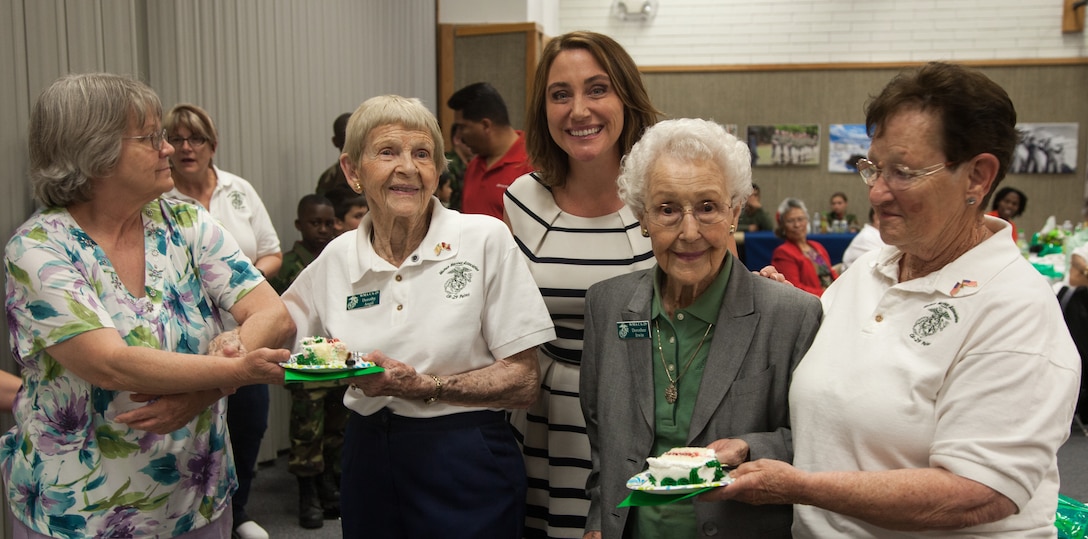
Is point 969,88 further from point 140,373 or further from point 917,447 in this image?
point 140,373

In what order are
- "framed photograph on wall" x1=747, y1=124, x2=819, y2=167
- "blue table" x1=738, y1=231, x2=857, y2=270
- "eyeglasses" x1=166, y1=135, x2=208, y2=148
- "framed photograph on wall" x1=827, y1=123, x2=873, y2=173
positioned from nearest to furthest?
"eyeglasses" x1=166, y1=135, x2=208, y2=148
"blue table" x1=738, y1=231, x2=857, y2=270
"framed photograph on wall" x1=827, y1=123, x2=873, y2=173
"framed photograph on wall" x1=747, y1=124, x2=819, y2=167

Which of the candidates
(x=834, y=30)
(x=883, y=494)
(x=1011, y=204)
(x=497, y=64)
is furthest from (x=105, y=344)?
(x=834, y=30)

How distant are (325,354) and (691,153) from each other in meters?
0.95

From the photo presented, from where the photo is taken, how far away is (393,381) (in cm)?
200

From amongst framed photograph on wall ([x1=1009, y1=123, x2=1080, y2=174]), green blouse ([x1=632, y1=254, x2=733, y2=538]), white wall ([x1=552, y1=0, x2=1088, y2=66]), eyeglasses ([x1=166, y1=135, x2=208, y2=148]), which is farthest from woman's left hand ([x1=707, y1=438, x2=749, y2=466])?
framed photograph on wall ([x1=1009, y1=123, x2=1080, y2=174])

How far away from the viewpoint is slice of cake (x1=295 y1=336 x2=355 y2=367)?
2031 mm

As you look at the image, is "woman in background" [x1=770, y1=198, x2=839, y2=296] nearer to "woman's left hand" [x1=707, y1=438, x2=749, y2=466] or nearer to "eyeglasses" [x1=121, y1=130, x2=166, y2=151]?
"woman's left hand" [x1=707, y1=438, x2=749, y2=466]

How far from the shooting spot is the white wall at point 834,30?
1222 centimetres

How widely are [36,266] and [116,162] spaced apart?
0.29 meters

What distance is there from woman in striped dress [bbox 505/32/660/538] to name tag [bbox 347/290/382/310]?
471mm

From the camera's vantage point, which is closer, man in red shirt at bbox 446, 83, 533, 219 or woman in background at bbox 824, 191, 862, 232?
man in red shirt at bbox 446, 83, 533, 219

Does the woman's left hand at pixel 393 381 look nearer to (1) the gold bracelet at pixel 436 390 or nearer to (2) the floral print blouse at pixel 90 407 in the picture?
(1) the gold bracelet at pixel 436 390

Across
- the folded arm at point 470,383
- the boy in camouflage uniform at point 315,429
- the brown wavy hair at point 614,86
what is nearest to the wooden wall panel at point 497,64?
the boy in camouflage uniform at point 315,429

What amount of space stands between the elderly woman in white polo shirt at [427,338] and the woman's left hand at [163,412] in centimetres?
37
